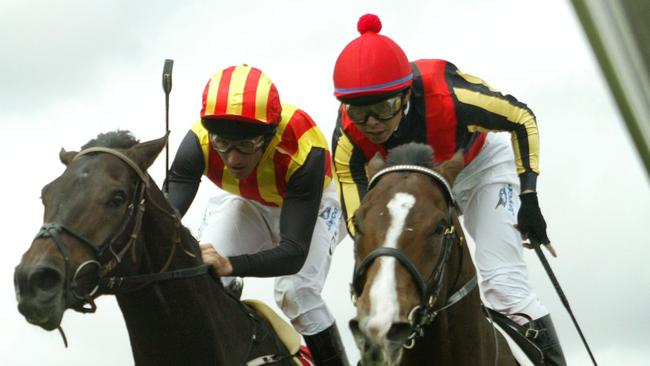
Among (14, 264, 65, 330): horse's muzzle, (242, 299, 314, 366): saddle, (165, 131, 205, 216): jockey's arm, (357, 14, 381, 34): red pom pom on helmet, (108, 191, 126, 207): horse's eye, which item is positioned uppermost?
(357, 14, 381, 34): red pom pom on helmet

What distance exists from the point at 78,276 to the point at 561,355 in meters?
2.39

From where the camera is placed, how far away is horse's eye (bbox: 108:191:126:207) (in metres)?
4.11

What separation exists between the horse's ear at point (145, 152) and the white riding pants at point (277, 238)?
1478 millimetres

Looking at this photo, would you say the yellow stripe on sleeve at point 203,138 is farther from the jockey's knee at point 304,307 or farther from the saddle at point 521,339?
the saddle at point 521,339

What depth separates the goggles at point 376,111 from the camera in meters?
4.72

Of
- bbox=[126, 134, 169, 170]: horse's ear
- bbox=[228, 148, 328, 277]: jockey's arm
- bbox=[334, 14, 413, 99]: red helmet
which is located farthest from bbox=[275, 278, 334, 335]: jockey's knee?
bbox=[126, 134, 169, 170]: horse's ear

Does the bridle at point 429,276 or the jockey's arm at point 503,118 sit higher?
the jockey's arm at point 503,118

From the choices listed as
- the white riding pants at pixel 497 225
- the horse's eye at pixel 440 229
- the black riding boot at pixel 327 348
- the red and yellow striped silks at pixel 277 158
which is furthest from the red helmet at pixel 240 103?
the horse's eye at pixel 440 229

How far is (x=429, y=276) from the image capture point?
3.38m

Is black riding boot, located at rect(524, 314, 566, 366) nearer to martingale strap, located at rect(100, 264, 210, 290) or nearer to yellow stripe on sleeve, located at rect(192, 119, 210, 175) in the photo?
martingale strap, located at rect(100, 264, 210, 290)

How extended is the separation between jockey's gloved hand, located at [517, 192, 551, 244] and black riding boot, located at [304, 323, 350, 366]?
159cm

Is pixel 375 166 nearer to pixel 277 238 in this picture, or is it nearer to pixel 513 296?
pixel 513 296

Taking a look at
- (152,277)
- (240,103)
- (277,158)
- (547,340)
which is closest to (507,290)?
(547,340)

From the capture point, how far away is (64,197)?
399 cm
